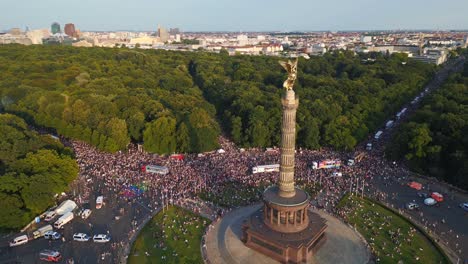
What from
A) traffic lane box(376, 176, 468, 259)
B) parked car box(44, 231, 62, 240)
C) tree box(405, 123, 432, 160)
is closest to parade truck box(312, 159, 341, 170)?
traffic lane box(376, 176, 468, 259)

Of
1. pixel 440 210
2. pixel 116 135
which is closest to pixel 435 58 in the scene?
pixel 440 210

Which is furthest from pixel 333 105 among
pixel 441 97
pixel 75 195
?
pixel 75 195

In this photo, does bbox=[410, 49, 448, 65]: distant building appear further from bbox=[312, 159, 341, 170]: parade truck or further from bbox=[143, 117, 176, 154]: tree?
bbox=[143, 117, 176, 154]: tree

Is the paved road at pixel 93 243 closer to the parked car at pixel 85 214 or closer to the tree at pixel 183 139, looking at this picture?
the parked car at pixel 85 214

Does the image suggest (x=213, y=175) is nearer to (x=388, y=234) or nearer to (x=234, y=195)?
(x=234, y=195)

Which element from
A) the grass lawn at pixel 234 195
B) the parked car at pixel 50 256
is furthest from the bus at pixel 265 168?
the parked car at pixel 50 256
